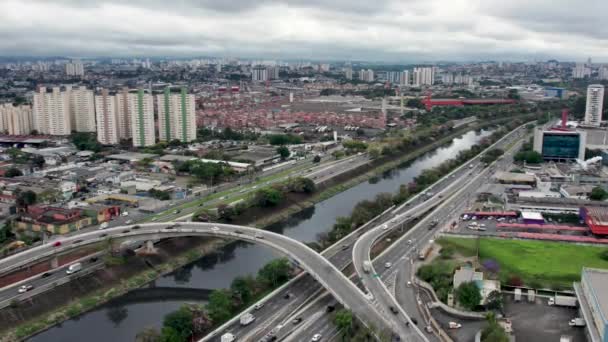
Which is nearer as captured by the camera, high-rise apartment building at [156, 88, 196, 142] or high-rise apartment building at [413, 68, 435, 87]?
high-rise apartment building at [156, 88, 196, 142]

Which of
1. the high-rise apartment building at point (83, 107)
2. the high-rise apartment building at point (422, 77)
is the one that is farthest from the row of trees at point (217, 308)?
the high-rise apartment building at point (422, 77)

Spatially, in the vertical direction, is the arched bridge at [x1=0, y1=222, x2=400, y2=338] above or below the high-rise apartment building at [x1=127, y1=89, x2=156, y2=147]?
below

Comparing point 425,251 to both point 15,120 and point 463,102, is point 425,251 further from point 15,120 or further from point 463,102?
point 463,102

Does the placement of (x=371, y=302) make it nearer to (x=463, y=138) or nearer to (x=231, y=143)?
(x=231, y=143)

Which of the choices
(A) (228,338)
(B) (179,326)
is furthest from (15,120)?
(A) (228,338)

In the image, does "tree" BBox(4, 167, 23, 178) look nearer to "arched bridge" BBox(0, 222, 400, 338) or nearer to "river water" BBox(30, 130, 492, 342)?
"arched bridge" BBox(0, 222, 400, 338)

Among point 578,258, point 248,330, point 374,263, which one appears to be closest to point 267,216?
point 374,263

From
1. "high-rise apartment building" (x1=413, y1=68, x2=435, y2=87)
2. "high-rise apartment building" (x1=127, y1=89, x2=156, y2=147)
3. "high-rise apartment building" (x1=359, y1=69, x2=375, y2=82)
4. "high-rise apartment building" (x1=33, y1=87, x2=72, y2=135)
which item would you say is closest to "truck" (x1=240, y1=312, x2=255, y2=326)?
"high-rise apartment building" (x1=127, y1=89, x2=156, y2=147)
